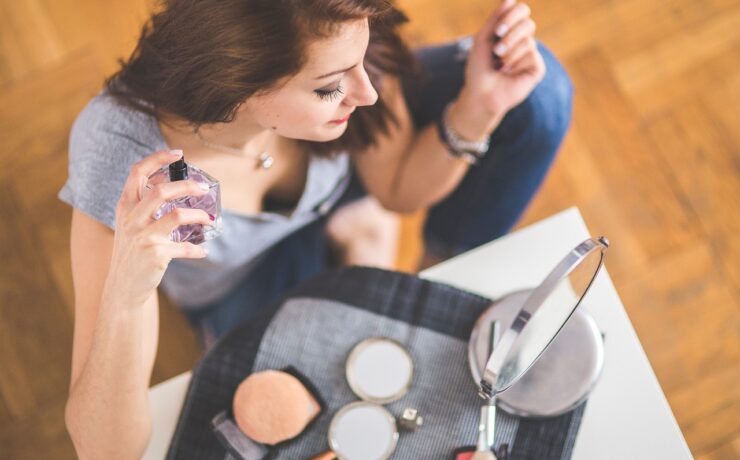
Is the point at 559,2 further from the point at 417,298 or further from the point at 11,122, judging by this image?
the point at 11,122

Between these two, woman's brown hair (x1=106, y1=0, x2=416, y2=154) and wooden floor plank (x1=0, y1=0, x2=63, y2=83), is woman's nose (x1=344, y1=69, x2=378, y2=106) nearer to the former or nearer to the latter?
woman's brown hair (x1=106, y1=0, x2=416, y2=154)

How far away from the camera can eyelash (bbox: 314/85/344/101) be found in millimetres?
688

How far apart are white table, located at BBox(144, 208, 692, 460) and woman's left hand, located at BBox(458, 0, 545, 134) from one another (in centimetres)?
16

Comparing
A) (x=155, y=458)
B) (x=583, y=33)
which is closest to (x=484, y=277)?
(x=155, y=458)

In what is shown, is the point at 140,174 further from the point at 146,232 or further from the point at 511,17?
the point at 511,17

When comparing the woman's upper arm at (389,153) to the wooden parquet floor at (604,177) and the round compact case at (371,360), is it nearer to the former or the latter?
the round compact case at (371,360)

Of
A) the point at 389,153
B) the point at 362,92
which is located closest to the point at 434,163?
the point at 389,153

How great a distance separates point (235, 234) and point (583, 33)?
90 cm

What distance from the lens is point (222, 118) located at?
714 millimetres

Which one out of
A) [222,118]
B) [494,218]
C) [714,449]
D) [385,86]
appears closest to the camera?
[222,118]

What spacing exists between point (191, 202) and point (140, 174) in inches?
2.0

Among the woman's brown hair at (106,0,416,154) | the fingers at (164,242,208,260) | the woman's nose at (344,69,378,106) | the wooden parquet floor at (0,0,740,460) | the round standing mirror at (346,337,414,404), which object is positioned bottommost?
the wooden parquet floor at (0,0,740,460)

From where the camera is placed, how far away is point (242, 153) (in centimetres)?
85

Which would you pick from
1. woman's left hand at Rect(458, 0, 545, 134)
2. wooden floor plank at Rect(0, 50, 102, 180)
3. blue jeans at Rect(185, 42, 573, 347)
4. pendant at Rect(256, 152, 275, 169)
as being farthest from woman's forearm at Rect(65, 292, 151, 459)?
wooden floor plank at Rect(0, 50, 102, 180)
